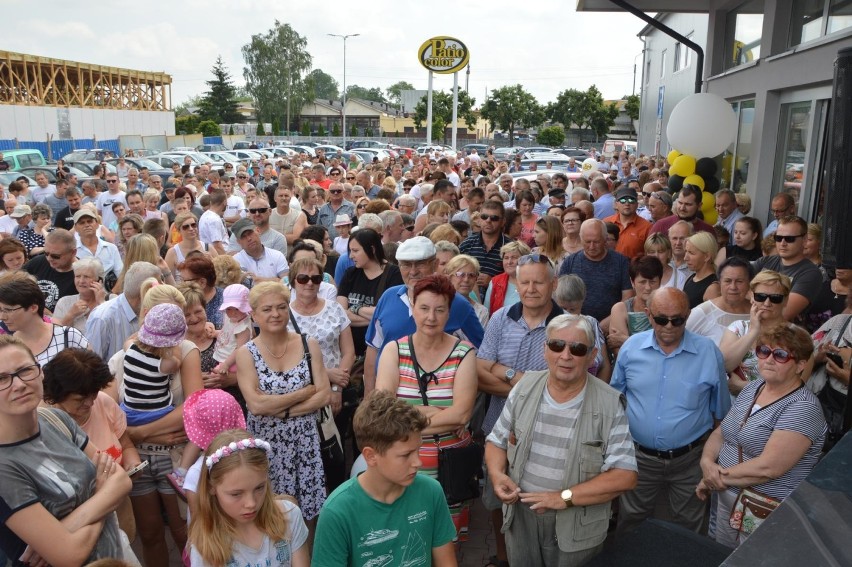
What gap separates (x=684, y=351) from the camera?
3697 mm

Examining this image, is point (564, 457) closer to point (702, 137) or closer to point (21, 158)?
point (702, 137)

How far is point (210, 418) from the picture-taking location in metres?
3.23

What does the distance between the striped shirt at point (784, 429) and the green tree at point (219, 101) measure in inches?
3219

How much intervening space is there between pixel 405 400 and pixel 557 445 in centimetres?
80

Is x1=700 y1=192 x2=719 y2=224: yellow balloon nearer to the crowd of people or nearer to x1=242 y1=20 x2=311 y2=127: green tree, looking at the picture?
the crowd of people

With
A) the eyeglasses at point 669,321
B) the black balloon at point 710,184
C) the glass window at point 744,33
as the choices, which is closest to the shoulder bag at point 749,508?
the eyeglasses at point 669,321

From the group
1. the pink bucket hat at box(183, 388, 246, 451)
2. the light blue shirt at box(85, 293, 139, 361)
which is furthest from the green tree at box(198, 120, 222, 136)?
the pink bucket hat at box(183, 388, 246, 451)

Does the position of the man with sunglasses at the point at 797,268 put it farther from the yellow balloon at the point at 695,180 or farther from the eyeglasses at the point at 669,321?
the yellow balloon at the point at 695,180

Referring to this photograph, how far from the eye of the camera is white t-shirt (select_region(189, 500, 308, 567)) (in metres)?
2.70

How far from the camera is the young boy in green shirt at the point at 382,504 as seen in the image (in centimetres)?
254

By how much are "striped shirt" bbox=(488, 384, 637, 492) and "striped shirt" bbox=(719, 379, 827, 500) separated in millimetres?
677

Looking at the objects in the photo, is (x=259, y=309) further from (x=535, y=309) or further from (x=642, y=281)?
(x=642, y=281)

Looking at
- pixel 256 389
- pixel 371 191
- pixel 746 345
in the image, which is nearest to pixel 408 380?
pixel 256 389

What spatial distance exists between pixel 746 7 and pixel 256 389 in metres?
9.86
